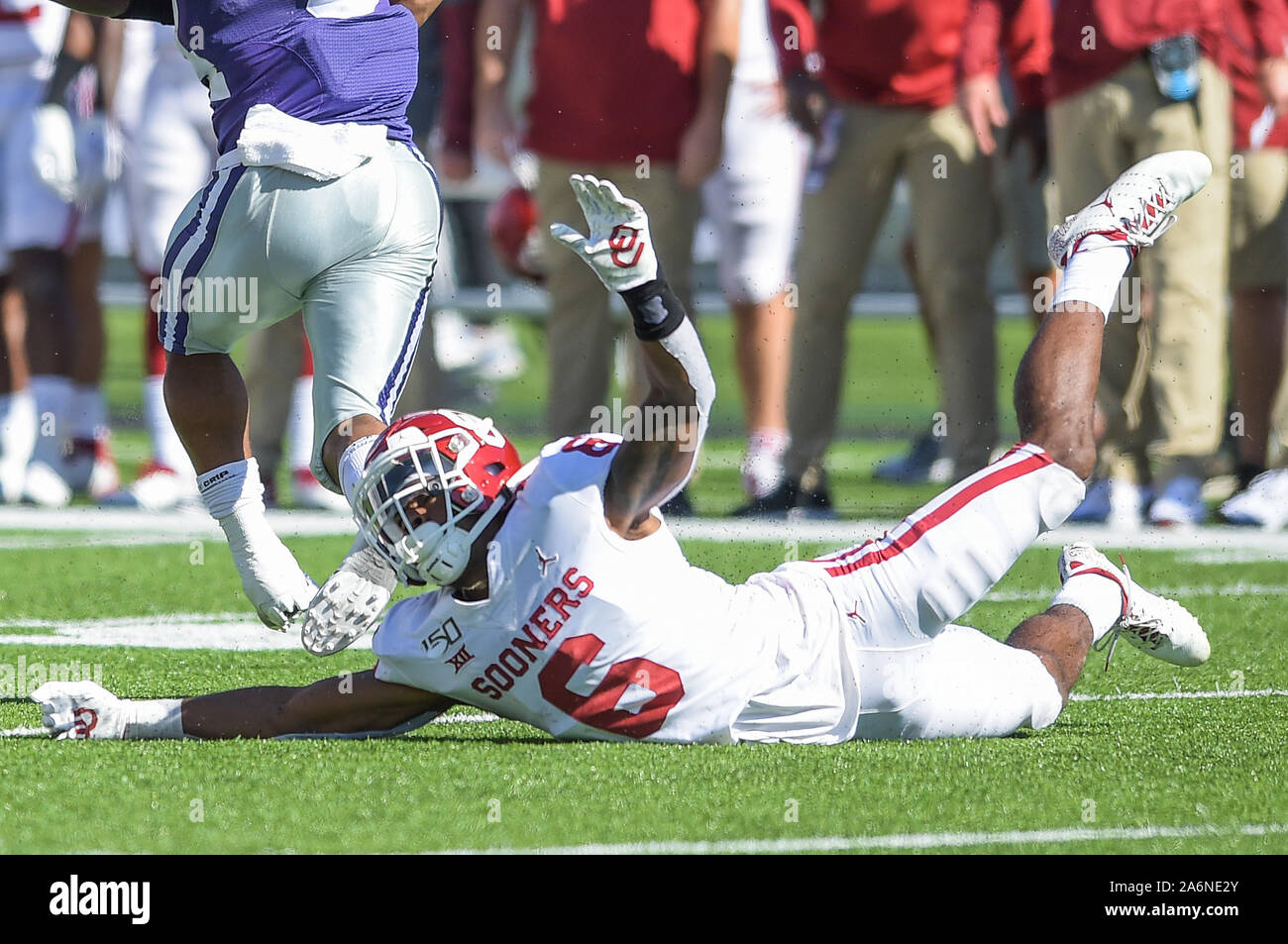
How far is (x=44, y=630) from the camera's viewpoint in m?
5.72

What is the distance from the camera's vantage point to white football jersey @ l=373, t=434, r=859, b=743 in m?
3.91

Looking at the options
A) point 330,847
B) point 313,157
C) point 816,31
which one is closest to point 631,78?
point 816,31

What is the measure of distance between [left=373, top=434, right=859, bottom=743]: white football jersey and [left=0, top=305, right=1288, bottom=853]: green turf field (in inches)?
3.0

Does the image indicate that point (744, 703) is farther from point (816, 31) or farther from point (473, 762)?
point (816, 31)

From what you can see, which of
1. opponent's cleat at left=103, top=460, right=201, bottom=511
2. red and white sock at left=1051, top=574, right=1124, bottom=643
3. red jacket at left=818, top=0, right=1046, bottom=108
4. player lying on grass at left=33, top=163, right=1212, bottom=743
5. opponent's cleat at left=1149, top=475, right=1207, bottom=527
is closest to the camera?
player lying on grass at left=33, top=163, right=1212, bottom=743

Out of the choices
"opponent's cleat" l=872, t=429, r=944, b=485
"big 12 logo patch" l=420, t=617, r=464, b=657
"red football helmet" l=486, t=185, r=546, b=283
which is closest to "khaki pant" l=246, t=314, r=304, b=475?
"red football helmet" l=486, t=185, r=546, b=283

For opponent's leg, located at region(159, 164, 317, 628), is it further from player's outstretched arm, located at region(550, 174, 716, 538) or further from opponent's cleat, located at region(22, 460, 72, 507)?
opponent's cleat, located at region(22, 460, 72, 507)

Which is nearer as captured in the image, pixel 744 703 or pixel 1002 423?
pixel 744 703

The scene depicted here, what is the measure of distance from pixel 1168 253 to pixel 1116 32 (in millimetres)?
815

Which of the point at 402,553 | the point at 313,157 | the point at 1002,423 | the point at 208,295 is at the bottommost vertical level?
the point at 1002,423

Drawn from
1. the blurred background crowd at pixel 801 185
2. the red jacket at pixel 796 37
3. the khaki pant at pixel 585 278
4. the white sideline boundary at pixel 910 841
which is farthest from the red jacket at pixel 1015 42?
the white sideline boundary at pixel 910 841

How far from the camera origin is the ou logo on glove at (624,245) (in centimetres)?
361

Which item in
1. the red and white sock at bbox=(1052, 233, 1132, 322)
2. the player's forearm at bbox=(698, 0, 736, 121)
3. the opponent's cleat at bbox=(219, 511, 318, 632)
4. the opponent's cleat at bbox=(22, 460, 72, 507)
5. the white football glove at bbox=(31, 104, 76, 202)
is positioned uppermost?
the player's forearm at bbox=(698, 0, 736, 121)
